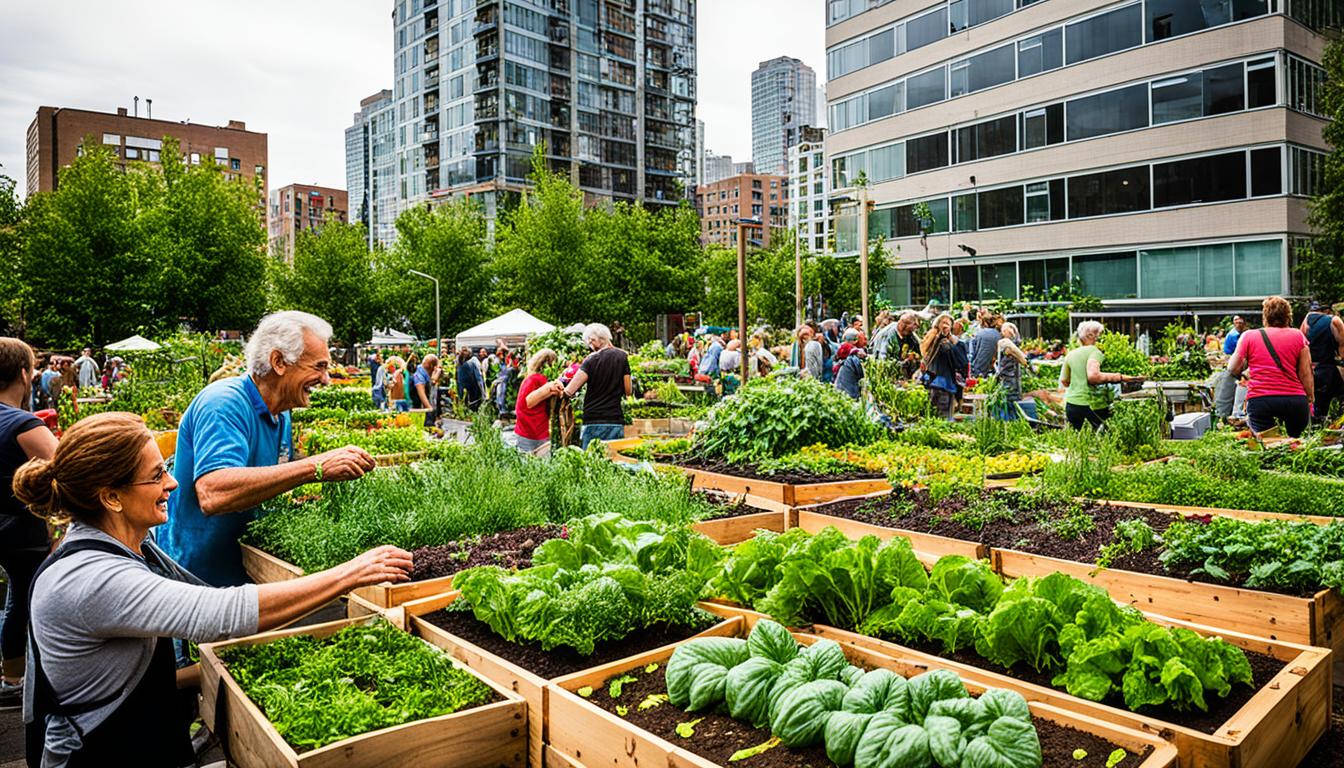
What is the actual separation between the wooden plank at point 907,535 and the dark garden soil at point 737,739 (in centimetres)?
188

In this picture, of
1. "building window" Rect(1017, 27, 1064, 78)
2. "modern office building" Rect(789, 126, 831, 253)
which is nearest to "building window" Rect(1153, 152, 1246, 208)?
"building window" Rect(1017, 27, 1064, 78)

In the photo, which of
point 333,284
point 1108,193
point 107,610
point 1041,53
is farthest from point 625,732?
point 333,284

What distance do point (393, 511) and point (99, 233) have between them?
112 ft

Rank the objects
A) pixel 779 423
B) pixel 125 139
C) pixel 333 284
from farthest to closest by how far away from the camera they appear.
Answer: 1. pixel 125 139
2. pixel 333 284
3. pixel 779 423

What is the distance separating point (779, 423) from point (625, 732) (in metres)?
5.72

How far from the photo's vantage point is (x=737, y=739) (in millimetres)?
2641

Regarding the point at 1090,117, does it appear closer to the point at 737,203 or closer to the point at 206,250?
the point at 206,250

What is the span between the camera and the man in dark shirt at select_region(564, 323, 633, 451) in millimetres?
8914

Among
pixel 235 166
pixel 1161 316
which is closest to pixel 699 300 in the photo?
pixel 1161 316

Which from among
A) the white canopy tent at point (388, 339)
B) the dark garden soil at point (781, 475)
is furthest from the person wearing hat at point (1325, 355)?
the white canopy tent at point (388, 339)

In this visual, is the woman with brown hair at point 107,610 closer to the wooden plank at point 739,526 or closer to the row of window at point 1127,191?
the wooden plank at point 739,526

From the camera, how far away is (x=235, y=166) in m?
96.4

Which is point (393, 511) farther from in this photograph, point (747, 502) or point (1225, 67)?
point (1225, 67)

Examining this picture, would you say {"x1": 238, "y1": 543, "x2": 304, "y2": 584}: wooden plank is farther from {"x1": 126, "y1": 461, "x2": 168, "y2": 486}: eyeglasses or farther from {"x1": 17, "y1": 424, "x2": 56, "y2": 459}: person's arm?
{"x1": 126, "y1": 461, "x2": 168, "y2": 486}: eyeglasses
